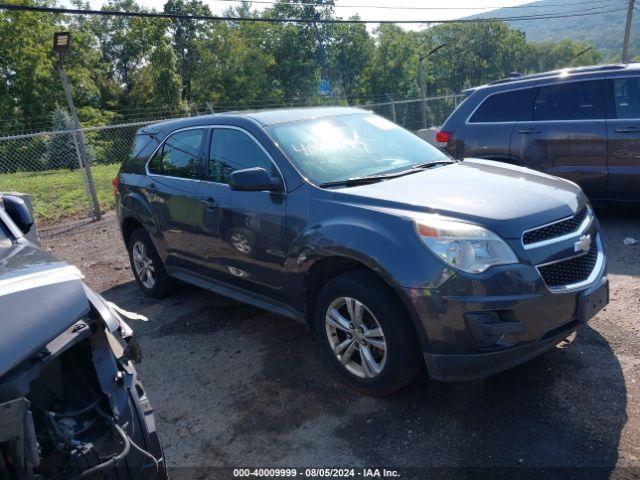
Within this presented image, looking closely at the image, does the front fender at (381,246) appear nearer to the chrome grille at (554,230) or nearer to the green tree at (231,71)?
the chrome grille at (554,230)

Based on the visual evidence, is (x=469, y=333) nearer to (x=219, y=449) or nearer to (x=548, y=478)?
(x=548, y=478)

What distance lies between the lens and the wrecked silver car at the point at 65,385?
2.03 meters

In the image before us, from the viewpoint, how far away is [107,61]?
45750 millimetres

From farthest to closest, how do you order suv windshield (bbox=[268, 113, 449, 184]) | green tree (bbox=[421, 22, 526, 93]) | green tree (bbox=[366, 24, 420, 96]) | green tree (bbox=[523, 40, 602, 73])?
1. green tree (bbox=[523, 40, 602, 73])
2. green tree (bbox=[421, 22, 526, 93])
3. green tree (bbox=[366, 24, 420, 96])
4. suv windshield (bbox=[268, 113, 449, 184])

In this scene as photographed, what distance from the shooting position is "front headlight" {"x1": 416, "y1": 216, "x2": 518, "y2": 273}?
3070mm

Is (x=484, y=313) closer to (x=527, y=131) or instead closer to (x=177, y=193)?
(x=177, y=193)

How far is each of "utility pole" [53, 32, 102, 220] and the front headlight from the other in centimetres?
828

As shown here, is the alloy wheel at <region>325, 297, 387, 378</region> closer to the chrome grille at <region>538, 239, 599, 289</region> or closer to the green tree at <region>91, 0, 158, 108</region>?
the chrome grille at <region>538, 239, 599, 289</region>

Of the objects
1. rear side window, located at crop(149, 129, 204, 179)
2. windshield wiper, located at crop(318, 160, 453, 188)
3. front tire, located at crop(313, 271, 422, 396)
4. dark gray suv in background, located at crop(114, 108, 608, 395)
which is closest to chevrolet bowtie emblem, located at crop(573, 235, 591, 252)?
dark gray suv in background, located at crop(114, 108, 608, 395)

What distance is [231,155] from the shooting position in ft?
15.1

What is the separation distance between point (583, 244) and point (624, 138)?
3.43 m

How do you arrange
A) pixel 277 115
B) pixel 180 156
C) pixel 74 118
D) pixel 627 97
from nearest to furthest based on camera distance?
pixel 277 115 < pixel 180 156 < pixel 627 97 < pixel 74 118

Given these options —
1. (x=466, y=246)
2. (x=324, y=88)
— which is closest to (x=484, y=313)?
(x=466, y=246)

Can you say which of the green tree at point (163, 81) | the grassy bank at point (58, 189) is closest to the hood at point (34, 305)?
the grassy bank at point (58, 189)
